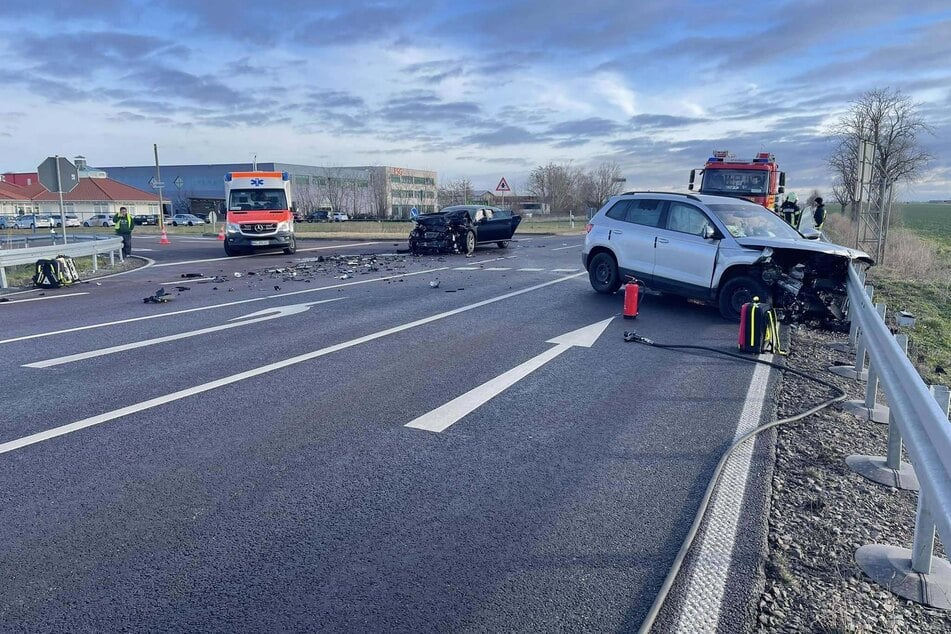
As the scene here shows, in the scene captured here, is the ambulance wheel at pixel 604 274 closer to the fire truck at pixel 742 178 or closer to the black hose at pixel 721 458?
the black hose at pixel 721 458

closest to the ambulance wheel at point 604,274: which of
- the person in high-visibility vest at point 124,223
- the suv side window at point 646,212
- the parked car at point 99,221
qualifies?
the suv side window at point 646,212

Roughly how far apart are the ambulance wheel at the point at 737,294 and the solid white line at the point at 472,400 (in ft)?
12.2

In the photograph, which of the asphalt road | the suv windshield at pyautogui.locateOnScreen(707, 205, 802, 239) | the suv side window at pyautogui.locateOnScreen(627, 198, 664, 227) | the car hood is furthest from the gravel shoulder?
the suv side window at pyautogui.locateOnScreen(627, 198, 664, 227)

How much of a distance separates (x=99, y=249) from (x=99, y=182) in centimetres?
8132

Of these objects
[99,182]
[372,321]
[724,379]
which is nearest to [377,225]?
[372,321]

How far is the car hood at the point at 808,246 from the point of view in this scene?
29.9 feet

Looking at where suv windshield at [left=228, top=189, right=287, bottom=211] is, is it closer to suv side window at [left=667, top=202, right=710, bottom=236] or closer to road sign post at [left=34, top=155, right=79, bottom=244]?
road sign post at [left=34, top=155, right=79, bottom=244]

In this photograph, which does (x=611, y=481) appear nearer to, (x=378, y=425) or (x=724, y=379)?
(x=378, y=425)

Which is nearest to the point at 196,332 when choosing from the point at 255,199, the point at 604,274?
the point at 604,274

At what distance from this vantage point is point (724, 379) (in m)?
6.98

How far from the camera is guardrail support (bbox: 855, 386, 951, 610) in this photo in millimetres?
3135

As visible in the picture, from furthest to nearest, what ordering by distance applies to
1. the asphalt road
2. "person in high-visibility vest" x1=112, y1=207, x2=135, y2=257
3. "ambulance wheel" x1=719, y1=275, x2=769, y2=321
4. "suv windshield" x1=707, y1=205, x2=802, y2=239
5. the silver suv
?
"person in high-visibility vest" x1=112, y1=207, x2=135, y2=257 < "suv windshield" x1=707, y1=205, x2=802, y2=239 < "ambulance wheel" x1=719, y1=275, x2=769, y2=321 < the silver suv < the asphalt road

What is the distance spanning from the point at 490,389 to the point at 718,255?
208 inches

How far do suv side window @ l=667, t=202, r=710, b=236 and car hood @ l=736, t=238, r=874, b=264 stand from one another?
0.82m
